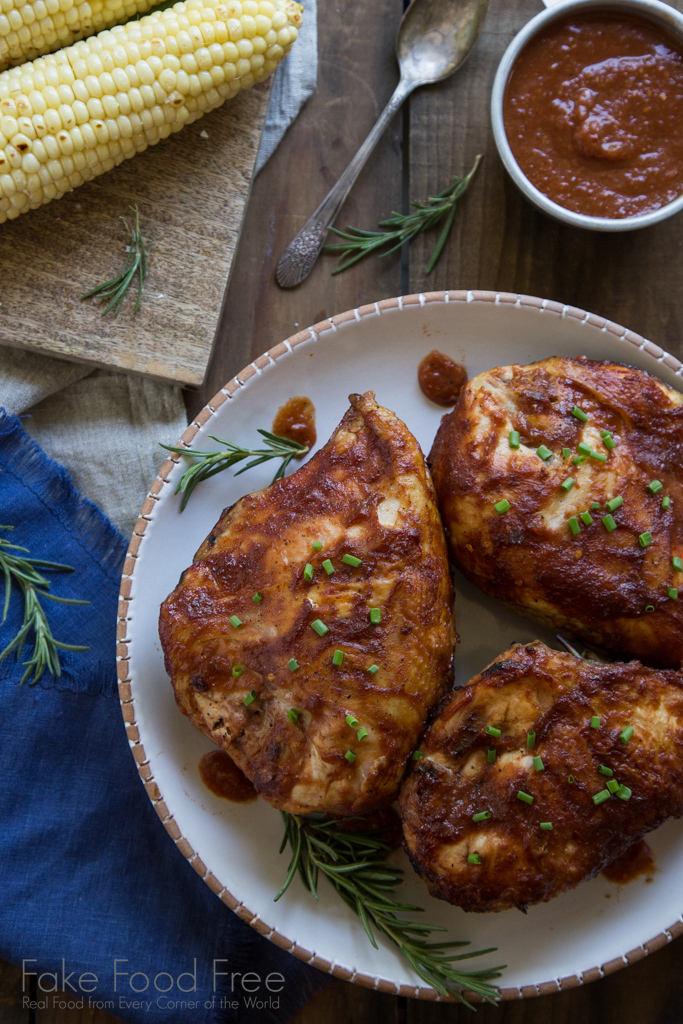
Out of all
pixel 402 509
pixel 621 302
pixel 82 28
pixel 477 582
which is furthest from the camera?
pixel 621 302

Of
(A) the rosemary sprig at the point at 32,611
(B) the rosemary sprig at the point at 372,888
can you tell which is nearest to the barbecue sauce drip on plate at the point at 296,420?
(A) the rosemary sprig at the point at 32,611

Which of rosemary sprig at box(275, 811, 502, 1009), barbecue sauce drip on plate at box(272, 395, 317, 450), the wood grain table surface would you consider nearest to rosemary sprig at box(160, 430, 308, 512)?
barbecue sauce drip on plate at box(272, 395, 317, 450)

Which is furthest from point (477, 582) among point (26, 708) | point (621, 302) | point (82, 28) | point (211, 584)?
point (82, 28)

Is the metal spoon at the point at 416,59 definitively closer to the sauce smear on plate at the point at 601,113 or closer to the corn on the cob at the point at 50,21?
the sauce smear on plate at the point at 601,113

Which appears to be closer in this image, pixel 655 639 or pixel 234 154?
pixel 655 639

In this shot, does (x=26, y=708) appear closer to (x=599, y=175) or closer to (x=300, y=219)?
(x=300, y=219)

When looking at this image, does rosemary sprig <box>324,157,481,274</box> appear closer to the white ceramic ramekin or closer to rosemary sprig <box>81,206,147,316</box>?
the white ceramic ramekin

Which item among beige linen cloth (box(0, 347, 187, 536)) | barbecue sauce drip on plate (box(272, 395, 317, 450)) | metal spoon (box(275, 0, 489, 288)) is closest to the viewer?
barbecue sauce drip on plate (box(272, 395, 317, 450))
